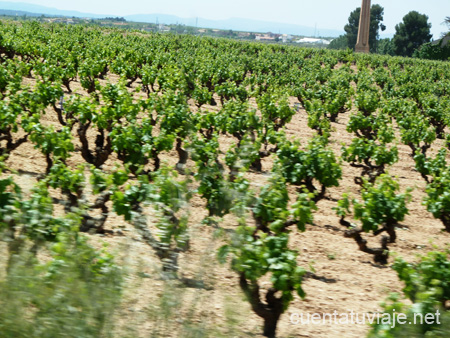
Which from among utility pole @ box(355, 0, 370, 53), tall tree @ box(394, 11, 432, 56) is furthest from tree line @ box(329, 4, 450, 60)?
utility pole @ box(355, 0, 370, 53)

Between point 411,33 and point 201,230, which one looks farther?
point 411,33

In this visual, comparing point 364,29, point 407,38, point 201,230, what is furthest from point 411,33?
point 201,230

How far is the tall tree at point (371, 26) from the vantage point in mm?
91188

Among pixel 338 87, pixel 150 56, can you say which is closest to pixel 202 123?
pixel 338 87

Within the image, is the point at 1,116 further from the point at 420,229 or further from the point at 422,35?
the point at 422,35

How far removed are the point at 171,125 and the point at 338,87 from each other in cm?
1421

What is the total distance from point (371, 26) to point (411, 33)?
16644mm

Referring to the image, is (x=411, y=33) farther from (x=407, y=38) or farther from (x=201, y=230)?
(x=201, y=230)

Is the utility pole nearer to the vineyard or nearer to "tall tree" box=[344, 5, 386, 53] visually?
"tall tree" box=[344, 5, 386, 53]

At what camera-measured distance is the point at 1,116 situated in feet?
30.1

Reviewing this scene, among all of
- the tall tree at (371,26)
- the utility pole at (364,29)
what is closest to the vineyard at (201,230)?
the utility pole at (364,29)

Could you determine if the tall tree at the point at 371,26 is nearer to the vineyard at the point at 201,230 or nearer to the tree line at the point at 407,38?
the tree line at the point at 407,38

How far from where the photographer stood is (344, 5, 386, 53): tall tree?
3590 inches

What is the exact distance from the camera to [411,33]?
2980 inches
